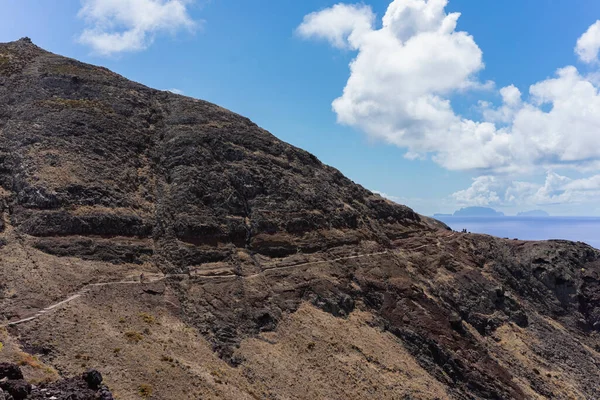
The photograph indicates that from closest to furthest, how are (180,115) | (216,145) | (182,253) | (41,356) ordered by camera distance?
1. (41,356)
2. (182,253)
3. (216,145)
4. (180,115)

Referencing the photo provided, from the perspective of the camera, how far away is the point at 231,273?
49.0 meters

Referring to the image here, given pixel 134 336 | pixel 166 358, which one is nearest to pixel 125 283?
pixel 134 336

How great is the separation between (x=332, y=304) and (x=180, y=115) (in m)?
38.6

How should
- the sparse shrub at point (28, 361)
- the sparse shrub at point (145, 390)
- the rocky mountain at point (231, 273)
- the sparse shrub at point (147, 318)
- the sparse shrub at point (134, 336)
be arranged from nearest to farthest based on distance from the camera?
1. the sparse shrub at point (28, 361)
2. the sparse shrub at point (145, 390)
3. the sparse shrub at point (134, 336)
4. the rocky mountain at point (231, 273)
5. the sparse shrub at point (147, 318)

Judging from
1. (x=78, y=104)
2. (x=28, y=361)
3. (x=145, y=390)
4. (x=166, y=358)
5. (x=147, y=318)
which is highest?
(x=78, y=104)

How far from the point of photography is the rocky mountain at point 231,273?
35000mm

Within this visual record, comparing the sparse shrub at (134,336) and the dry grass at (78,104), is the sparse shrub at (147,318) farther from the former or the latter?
the dry grass at (78,104)

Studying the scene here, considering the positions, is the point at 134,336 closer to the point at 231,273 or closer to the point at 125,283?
the point at 125,283

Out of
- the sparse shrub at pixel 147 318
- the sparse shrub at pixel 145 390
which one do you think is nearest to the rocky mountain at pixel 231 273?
the sparse shrub at pixel 145 390

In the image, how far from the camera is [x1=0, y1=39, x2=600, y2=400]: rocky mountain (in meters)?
35.0

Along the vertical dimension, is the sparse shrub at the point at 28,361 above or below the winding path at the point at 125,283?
below

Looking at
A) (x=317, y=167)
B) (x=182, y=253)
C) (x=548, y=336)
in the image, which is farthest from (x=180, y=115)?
(x=548, y=336)

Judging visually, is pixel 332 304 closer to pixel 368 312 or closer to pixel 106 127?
pixel 368 312

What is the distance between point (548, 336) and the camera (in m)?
61.4
